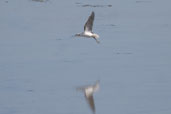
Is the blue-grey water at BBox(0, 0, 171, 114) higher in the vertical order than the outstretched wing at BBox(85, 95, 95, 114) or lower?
lower

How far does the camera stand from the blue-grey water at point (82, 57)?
1260 cm

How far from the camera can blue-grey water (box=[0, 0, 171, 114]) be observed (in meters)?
12.6

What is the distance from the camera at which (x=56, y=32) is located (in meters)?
17.6

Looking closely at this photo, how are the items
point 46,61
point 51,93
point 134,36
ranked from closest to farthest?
point 51,93
point 46,61
point 134,36

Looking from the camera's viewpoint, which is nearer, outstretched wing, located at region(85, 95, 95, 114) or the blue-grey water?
outstretched wing, located at region(85, 95, 95, 114)

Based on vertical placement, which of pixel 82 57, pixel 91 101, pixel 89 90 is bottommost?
pixel 82 57

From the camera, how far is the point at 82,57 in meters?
15.3

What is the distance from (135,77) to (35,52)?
2.66m

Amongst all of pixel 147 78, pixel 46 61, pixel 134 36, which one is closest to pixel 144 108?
pixel 147 78

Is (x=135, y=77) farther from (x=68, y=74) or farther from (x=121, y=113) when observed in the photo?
(x=121, y=113)

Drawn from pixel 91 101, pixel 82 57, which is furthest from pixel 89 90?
pixel 82 57

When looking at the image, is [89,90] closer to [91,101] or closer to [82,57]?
[91,101]

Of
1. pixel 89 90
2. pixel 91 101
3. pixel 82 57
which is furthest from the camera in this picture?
pixel 82 57

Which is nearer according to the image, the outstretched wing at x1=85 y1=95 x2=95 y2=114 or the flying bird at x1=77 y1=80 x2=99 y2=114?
the outstretched wing at x1=85 y1=95 x2=95 y2=114
